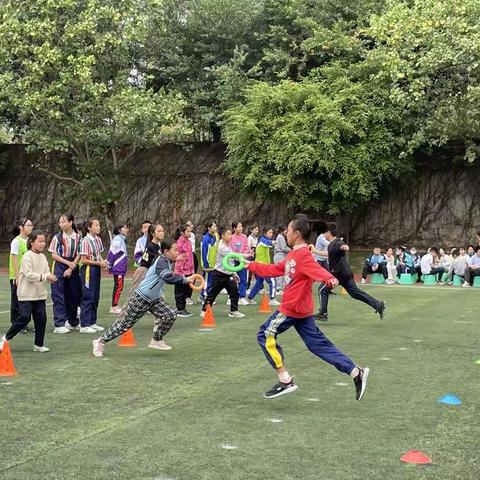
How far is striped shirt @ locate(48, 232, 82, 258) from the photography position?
995 centimetres

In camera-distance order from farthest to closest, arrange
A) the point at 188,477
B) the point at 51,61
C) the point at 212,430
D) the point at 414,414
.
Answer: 1. the point at 51,61
2. the point at 414,414
3. the point at 212,430
4. the point at 188,477

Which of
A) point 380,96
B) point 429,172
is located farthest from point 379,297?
point 429,172

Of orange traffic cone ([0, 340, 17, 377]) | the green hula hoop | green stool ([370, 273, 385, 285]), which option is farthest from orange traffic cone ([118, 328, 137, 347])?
green stool ([370, 273, 385, 285])

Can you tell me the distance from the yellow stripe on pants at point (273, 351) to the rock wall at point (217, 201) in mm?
20071

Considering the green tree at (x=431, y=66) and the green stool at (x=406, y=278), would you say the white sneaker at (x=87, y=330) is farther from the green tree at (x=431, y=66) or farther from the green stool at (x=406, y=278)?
the green tree at (x=431, y=66)

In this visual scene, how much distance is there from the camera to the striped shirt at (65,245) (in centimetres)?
995

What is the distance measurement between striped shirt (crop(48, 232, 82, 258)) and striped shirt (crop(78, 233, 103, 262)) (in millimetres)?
94

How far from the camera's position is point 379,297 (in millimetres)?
15477

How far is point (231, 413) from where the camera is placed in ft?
18.6

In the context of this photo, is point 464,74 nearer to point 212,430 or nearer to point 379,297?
point 379,297

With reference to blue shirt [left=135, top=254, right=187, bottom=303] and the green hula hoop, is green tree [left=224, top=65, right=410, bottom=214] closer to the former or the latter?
blue shirt [left=135, top=254, right=187, bottom=303]

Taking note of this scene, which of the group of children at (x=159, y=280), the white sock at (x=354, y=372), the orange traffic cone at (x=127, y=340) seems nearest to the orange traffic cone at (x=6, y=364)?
the group of children at (x=159, y=280)

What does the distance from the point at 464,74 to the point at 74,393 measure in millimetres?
20021

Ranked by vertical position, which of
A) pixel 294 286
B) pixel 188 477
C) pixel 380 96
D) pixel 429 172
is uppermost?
pixel 380 96
